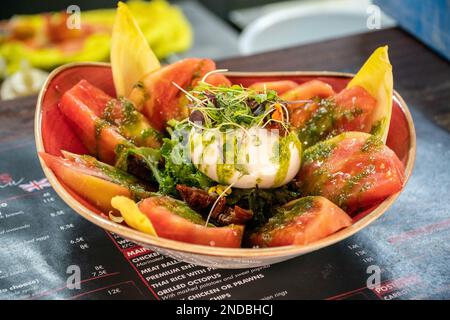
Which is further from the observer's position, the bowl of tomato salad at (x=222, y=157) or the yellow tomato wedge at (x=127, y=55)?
the yellow tomato wedge at (x=127, y=55)

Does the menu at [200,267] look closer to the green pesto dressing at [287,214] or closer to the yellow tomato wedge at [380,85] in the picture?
the green pesto dressing at [287,214]

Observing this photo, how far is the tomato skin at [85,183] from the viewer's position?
132cm

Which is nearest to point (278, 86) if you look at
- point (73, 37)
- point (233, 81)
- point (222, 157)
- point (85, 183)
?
point (233, 81)

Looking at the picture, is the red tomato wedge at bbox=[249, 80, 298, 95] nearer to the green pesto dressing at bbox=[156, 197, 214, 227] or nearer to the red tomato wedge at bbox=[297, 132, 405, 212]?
the red tomato wedge at bbox=[297, 132, 405, 212]

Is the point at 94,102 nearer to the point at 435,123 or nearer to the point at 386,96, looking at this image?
the point at 386,96

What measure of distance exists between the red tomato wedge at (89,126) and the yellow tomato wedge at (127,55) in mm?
116

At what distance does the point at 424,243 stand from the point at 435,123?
1.92 feet

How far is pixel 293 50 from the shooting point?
230 centimetres

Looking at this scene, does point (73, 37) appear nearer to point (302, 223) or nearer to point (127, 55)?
point (127, 55)

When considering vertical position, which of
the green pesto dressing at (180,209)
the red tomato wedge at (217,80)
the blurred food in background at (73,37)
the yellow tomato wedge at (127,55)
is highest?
the yellow tomato wedge at (127,55)

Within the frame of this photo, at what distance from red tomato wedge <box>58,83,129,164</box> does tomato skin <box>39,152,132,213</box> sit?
0.55 ft

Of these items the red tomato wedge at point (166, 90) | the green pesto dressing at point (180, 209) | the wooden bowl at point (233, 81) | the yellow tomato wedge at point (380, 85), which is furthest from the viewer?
the red tomato wedge at point (166, 90)

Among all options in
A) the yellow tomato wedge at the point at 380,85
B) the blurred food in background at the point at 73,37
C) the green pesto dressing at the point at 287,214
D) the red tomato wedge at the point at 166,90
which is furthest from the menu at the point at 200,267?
the blurred food in background at the point at 73,37
